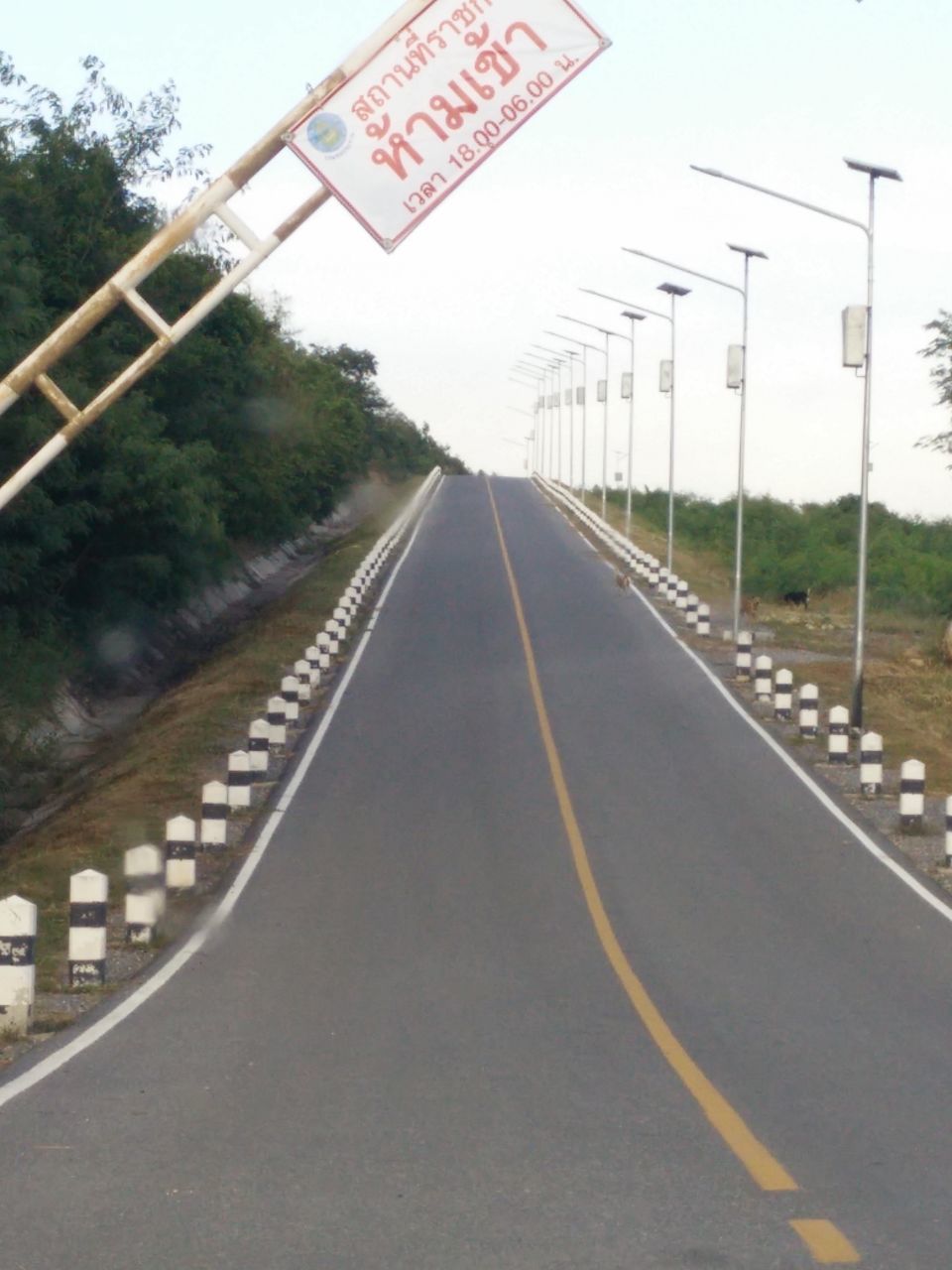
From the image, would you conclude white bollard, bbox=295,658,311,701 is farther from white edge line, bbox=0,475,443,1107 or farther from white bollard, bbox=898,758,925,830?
white bollard, bbox=898,758,925,830

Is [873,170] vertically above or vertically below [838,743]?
above

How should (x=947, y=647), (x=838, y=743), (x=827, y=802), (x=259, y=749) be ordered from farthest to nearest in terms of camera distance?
1. (x=947, y=647)
2. (x=838, y=743)
3. (x=259, y=749)
4. (x=827, y=802)

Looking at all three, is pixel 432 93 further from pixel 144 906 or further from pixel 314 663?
pixel 314 663

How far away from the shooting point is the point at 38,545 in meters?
34.9

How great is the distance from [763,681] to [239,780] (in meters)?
13.9

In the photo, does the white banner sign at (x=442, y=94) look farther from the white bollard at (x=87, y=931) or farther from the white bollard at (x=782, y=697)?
the white bollard at (x=782, y=697)

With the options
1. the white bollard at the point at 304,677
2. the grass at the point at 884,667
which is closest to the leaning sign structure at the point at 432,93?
the grass at the point at 884,667

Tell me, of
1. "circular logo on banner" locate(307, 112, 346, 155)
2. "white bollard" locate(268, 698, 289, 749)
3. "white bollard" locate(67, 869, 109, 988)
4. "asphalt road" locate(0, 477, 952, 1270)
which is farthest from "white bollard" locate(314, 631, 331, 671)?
"circular logo on banner" locate(307, 112, 346, 155)

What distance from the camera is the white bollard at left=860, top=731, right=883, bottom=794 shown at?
74.2 ft

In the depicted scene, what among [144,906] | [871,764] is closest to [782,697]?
[871,764]

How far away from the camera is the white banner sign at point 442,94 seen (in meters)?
10.3

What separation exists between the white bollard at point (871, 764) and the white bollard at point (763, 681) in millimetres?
8540

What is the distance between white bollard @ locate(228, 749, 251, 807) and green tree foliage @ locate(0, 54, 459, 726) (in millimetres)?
10269

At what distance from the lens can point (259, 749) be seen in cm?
2277
